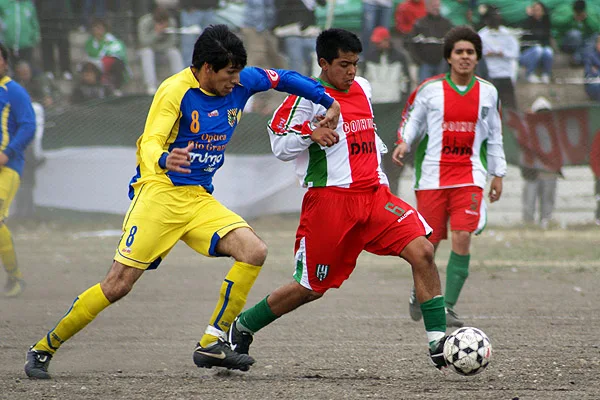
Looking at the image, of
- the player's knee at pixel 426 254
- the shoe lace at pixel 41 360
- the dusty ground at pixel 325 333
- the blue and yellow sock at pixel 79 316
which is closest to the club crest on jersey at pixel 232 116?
the blue and yellow sock at pixel 79 316

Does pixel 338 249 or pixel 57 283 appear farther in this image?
pixel 57 283

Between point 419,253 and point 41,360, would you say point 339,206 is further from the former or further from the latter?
point 41,360

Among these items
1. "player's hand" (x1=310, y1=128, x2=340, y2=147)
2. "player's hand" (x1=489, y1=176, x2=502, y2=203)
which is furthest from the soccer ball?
"player's hand" (x1=489, y1=176, x2=502, y2=203)

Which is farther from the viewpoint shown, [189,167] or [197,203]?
[197,203]

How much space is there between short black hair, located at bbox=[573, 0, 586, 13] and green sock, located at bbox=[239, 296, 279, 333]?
9.02 metres

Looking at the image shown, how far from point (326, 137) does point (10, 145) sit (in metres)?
4.56

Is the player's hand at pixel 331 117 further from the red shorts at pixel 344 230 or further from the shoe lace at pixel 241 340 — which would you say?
the shoe lace at pixel 241 340

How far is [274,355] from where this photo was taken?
20.5 ft

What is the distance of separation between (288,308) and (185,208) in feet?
2.93

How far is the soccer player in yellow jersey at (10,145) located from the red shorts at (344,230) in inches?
170

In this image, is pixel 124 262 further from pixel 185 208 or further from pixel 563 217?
pixel 563 217

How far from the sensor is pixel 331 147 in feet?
18.8

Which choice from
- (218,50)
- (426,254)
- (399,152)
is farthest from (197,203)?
(399,152)

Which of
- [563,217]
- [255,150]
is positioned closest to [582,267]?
[563,217]
